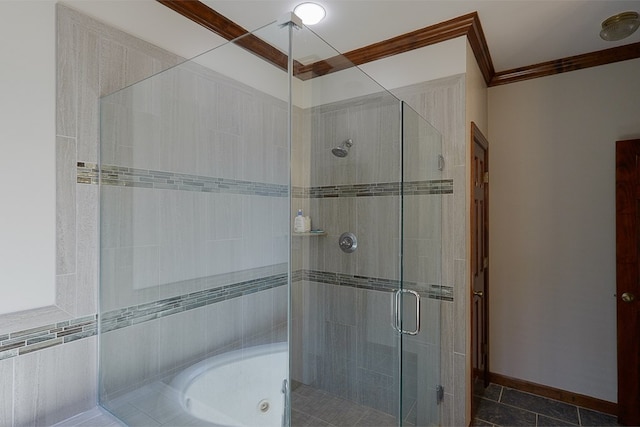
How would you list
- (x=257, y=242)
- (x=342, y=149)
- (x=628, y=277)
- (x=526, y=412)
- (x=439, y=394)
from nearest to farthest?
(x=257, y=242), (x=342, y=149), (x=439, y=394), (x=628, y=277), (x=526, y=412)

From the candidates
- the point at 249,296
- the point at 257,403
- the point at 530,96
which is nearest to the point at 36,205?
the point at 249,296

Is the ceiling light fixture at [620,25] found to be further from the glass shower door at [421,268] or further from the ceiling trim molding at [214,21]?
the ceiling trim molding at [214,21]

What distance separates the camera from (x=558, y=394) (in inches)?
99.7

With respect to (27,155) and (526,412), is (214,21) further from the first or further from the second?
(526,412)

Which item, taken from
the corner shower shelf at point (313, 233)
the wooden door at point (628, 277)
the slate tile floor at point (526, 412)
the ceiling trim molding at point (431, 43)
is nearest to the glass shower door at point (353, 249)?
the corner shower shelf at point (313, 233)

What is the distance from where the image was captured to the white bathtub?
3.44 feet

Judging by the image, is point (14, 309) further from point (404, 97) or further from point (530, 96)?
point (530, 96)

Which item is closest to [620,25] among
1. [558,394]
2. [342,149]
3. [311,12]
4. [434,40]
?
[434,40]

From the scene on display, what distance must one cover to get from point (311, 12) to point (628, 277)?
8.94 ft

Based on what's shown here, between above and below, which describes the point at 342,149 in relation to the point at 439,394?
above

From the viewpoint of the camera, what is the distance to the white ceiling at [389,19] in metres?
1.62

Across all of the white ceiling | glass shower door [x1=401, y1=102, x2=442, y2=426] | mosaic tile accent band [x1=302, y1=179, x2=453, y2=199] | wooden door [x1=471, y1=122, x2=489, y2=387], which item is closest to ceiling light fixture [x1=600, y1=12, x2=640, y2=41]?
the white ceiling

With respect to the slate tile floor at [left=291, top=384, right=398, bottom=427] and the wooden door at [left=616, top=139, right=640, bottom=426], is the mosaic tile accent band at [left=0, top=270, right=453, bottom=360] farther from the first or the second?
the wooden door at [left=616, top=139, right=640, bottom=426]

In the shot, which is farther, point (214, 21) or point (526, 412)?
point (526, 412)
